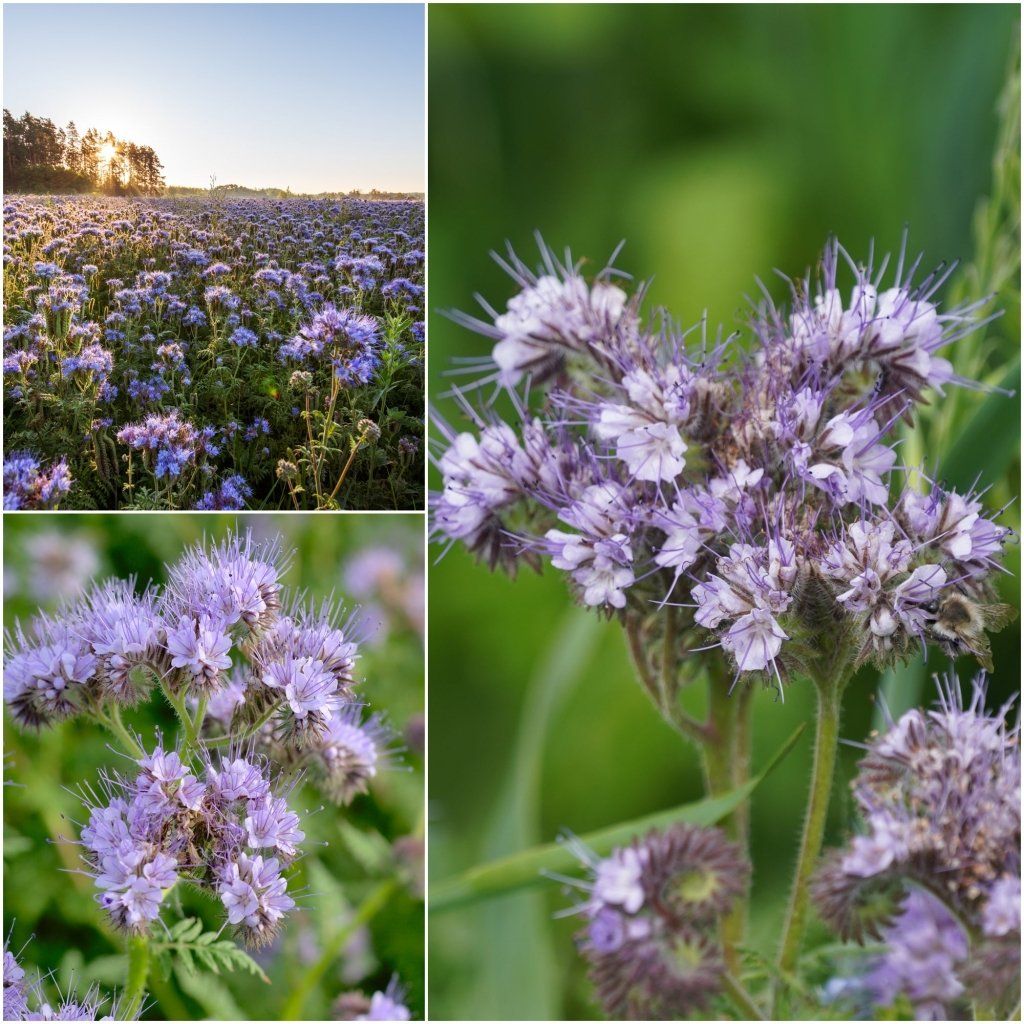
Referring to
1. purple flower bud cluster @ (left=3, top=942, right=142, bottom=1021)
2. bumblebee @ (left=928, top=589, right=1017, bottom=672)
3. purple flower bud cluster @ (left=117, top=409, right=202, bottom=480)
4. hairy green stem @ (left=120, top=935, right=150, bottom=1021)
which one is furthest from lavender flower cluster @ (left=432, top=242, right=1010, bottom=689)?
purple flower bud cluster @ (left=3, top=942, right=142, bottom=1021)

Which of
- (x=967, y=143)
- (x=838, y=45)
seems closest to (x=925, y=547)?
(x=967, y=143)

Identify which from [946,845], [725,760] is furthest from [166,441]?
[946,845]

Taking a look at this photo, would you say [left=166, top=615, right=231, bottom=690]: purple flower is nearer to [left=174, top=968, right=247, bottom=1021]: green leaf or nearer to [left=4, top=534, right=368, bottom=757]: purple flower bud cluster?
[left=4, top=534, right=368, bottom=757]: purple flower bud cluster

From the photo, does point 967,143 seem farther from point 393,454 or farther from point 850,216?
point 393,454

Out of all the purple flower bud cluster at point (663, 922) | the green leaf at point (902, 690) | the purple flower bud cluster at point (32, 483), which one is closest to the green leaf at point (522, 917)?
the purple flower bud cluster at point (663, 922)

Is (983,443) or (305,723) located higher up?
(983,443)

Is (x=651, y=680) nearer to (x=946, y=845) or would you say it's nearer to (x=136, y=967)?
(x=946, y=845)
